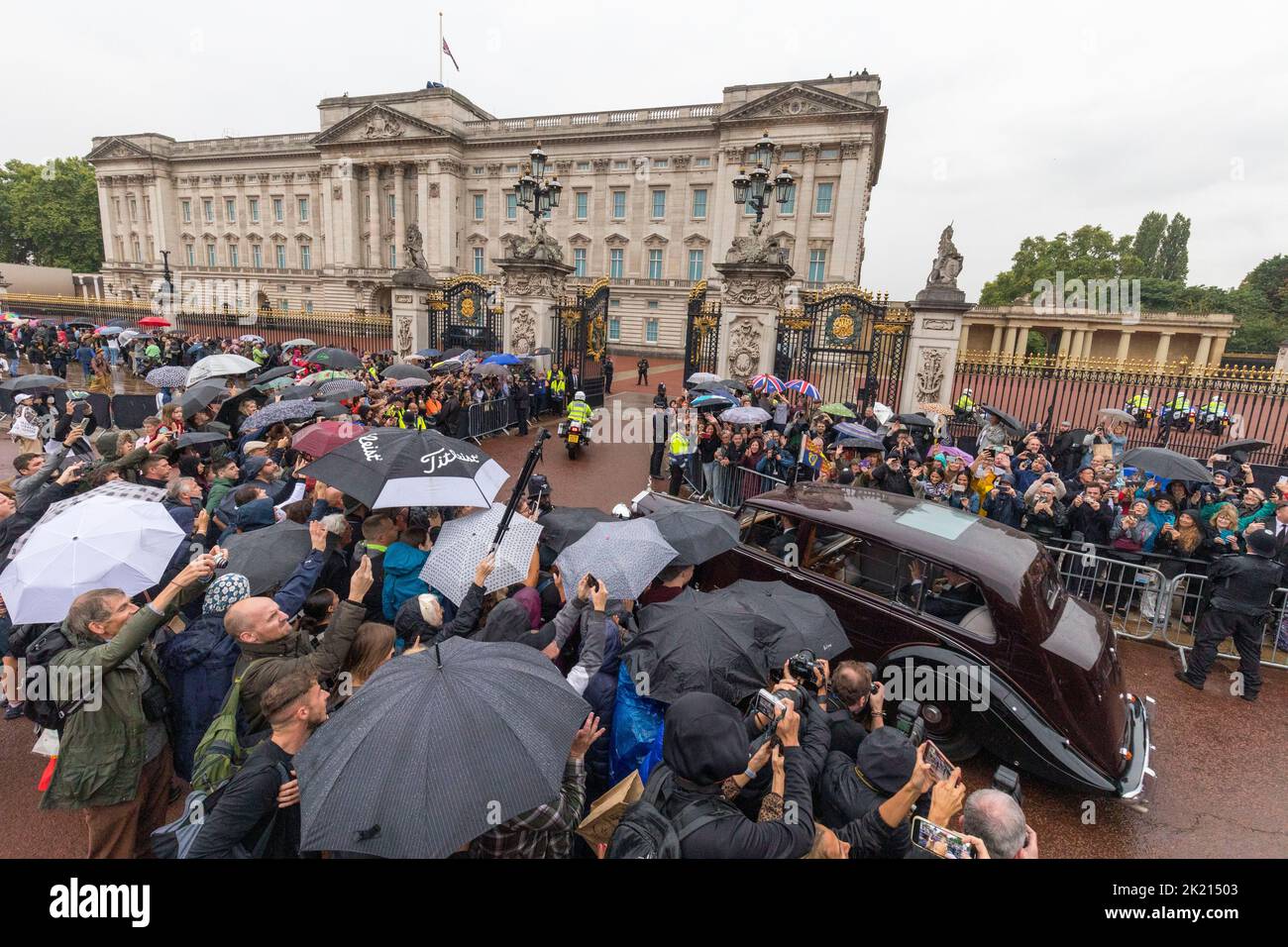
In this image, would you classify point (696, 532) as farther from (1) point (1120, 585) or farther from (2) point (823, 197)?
(2) point (823, 197)

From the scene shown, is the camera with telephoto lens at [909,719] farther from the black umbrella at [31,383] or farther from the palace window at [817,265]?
the palace window at [817,265]

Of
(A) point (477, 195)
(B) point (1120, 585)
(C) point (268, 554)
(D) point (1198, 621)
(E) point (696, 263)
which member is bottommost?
(D) point (1198, 621)

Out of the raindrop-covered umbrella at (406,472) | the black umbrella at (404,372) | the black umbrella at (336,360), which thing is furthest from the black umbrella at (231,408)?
the raindrop-covered umbrella at (406,472)

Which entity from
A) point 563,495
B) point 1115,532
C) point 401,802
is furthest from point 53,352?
point 1115,532

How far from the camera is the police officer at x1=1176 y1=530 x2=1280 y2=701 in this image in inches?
220

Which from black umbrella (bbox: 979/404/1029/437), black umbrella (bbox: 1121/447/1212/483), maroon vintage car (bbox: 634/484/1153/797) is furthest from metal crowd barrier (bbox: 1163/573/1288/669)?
black umbrella (bbox: 979/404/1029/437)

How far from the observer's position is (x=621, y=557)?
14.0ft

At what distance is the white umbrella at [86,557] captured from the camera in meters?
3.41

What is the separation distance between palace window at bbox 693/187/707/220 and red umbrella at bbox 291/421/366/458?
44.1 m

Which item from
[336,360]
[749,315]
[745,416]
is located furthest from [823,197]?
[745,416]

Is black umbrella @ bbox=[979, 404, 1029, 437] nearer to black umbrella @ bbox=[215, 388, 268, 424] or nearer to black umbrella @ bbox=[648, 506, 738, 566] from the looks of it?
black umbrella @ bbox=[648, 506, 738, 566]

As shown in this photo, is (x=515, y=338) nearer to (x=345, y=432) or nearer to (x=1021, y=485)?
(x=345, y=432)

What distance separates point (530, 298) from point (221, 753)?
49.9 ft
